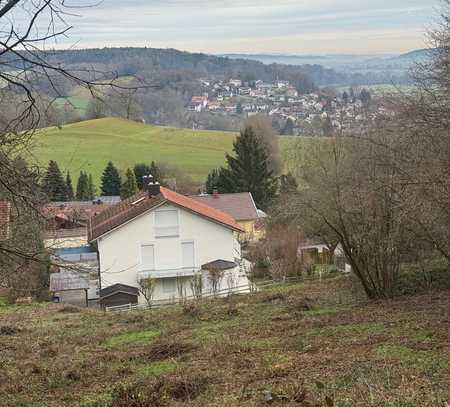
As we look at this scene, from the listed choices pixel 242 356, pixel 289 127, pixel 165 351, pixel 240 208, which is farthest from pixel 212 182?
pixel 242 356

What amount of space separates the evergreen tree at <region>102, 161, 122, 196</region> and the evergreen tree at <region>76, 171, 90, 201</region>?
9.25 ft

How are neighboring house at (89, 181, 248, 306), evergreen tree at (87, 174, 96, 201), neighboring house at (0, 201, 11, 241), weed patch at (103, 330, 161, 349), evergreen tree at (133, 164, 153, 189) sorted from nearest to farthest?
neighboring house at (0, 201, 11, 241) → weed patch at (103, 330, 161, 349) → neighboring house at (89, 181, 248, 306) → evergreen tree at (133, 164, 153, 189) → evergreen tree at (87, 174, 96, 201)

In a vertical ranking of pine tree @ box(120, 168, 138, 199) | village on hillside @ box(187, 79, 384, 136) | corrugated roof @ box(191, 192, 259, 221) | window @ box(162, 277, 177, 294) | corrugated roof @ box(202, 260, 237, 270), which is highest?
village on hillside @ box(187, 79, 384, 136)

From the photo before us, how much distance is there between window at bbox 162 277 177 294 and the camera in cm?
3231

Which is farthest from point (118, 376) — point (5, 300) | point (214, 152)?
point (214, 152)

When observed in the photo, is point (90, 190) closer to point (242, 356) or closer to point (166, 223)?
point (166, 223)

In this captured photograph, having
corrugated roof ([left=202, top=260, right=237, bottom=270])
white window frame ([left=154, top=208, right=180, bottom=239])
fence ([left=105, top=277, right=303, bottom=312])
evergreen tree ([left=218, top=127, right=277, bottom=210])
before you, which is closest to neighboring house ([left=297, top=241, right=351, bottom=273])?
fence ([left=105, top=277, right=303, bottom=312])

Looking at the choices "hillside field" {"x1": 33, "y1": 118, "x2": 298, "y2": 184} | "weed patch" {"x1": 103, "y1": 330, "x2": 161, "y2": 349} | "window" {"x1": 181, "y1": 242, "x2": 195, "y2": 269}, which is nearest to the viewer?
"weed patch" {"x1": 103, "y1": 330, "x2": 161, "y2": 349}

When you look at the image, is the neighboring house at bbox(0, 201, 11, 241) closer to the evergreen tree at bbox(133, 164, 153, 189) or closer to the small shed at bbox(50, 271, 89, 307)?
the small shed at bbox(50, 271, 89, 307)

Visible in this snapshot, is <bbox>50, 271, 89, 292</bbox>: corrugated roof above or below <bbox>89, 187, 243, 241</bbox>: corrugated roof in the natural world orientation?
below

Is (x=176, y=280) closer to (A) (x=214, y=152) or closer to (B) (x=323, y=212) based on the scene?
(B) (x=323, y=212)

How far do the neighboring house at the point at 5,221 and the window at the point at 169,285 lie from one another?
2257 cm

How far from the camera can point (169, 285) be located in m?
32.4

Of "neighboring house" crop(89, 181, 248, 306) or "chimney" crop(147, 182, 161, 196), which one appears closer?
"neighboring house" crop(89, 181, 248, 306)
